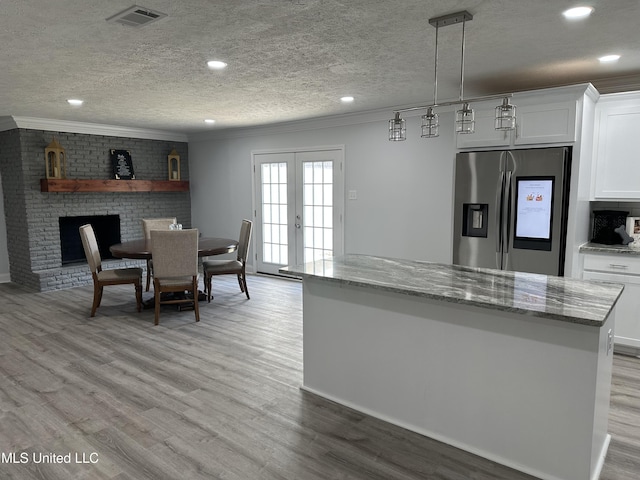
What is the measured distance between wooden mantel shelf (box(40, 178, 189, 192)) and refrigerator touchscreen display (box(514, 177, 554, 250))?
5708mm

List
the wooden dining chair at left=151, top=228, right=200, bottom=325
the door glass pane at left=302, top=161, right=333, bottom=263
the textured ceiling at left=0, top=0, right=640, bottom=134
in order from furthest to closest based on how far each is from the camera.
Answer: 1. the door glass pane at left=302, top=161, right=333, bottom=263
2. the wooden dining chair at left=151, top=228, right=200, bottom=325
3. the textured ceiling at left=0, top=0, right=640, bottom=134

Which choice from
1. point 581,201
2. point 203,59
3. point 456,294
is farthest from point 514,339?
point 203,59

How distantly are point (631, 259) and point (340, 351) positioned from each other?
2.61 metres

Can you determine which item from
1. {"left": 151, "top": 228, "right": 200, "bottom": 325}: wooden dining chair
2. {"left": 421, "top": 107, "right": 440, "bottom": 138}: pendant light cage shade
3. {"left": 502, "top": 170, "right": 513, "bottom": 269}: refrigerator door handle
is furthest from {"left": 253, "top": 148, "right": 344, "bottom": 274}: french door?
{"left": 421, "top": 107, "right": 440, "bottom": 138}: pendant light cage shade

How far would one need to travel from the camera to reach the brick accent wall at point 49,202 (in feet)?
19.8

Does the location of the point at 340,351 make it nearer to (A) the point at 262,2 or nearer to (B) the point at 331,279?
(B) the point at 331,279

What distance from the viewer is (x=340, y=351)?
2.86 m

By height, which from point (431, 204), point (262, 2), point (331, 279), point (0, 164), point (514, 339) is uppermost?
point (262, 2)

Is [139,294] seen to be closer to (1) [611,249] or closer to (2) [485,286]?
(2) [485,286]

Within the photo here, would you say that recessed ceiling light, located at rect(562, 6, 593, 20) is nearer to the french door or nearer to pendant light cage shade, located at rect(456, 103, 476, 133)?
pendant light cage shade, located at rect(456, 103, 476, 133)

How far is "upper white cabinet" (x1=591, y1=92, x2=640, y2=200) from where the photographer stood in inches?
144

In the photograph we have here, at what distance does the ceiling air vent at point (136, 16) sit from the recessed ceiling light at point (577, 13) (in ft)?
7.24

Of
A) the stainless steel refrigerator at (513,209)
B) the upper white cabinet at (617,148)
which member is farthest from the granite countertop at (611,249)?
the upper white cabinet at (617,148)

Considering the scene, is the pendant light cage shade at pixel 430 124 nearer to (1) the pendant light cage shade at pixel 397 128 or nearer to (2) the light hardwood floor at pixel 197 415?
(1) the pendant light cage shade at pixel 397 128
